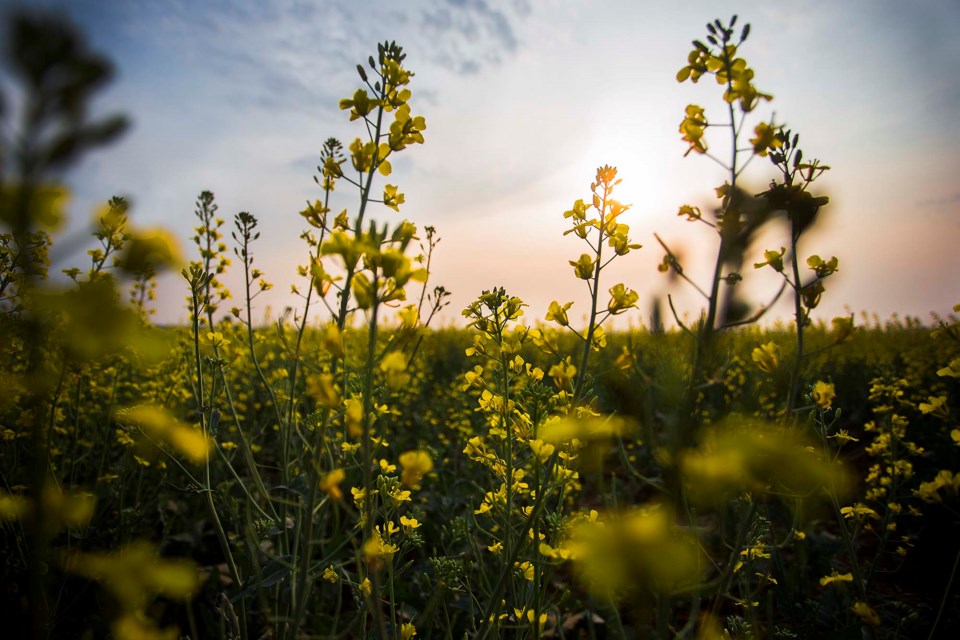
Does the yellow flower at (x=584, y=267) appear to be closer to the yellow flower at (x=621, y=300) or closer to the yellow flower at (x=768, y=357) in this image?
the yellow flower at (x=621, y=300)

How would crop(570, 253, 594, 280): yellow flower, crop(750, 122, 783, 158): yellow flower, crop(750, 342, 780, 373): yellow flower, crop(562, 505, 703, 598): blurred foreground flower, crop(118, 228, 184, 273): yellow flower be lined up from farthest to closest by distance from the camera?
1. crop(570, 253, 594, 280): yellow flower
2. crop(750, 342, 780, 373): yellow flower
3. crop(750, 122, 783, 158): yellow flower
4. crop(562, 505, 703, 598): blurred foreground flower
5. crop(118, 228, 184, 273): yellow flower

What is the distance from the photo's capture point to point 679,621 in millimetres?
3010

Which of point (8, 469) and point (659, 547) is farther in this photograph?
point (8, 469)

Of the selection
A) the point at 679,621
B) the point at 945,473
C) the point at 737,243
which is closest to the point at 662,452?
the point at 737,243

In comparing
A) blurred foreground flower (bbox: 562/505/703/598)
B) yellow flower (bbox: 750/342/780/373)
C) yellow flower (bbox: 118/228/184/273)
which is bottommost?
blurred foreground flower (bbox: 562/505/703/598)

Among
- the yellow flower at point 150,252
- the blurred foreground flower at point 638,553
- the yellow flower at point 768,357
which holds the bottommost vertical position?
the blurred foreground flower at point 638,553

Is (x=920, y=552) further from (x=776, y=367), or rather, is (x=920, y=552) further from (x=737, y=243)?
(x=737, y=243)

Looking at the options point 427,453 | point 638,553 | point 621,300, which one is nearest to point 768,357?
point 621,300

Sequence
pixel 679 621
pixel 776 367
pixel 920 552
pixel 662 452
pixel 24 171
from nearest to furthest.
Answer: pixel 24 171 → pixel 662 452 → pixel 776 367 → pixel 679 621 → pixel 920 552

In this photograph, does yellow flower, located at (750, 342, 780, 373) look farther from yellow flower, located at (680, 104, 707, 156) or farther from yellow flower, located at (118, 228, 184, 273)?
yellow flower, located at (118, 228, 184, 273)

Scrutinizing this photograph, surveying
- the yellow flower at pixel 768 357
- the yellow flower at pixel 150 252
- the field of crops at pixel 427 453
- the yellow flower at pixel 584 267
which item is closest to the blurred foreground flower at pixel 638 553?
the field of crops at pixel 427 453

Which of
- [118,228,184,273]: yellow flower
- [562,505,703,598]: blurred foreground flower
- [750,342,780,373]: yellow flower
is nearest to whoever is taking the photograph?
[118,228,184,273]: yellow flower

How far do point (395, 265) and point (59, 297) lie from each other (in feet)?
1.93

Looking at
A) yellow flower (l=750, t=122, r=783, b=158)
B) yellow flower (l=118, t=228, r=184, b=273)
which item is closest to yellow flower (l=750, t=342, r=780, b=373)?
yellow flower (l=750, t=122, r=783, b=158)
